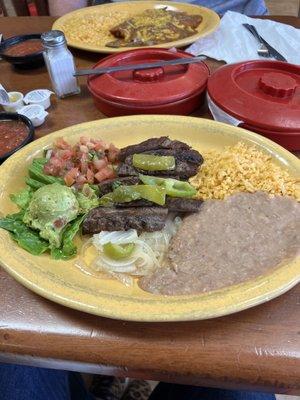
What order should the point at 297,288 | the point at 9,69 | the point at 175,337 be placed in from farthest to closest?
the point at 9,69 < the point at 297,288 < the point at 175,337

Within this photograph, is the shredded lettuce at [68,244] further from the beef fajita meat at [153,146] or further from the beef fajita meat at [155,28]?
the beef fajita meat at [155,28]

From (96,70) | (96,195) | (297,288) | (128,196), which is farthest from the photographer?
(96,70)

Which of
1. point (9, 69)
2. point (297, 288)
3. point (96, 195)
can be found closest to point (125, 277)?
point (96, 195)

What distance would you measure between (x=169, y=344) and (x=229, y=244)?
30cm

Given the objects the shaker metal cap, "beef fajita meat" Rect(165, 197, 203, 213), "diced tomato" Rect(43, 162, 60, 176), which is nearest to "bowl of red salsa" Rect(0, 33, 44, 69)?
the shaker metal cap

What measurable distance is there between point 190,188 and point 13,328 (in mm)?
637

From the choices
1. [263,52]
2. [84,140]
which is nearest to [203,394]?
[84,140]

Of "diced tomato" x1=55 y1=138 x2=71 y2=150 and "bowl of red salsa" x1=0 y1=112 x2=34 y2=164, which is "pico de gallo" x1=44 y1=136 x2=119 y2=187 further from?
"bowl of red salsa" x1=0 y1=112 x2=34 y2=164

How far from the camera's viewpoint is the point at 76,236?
115 centimetres

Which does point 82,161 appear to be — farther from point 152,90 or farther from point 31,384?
point 31,384

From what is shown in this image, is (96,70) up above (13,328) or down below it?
above

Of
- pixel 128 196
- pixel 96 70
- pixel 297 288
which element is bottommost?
pixel 297 288

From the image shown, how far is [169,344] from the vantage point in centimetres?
87

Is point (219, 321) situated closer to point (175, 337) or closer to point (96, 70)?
point (175, 337)
